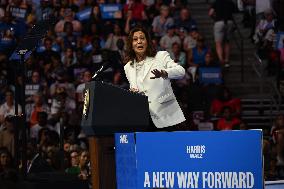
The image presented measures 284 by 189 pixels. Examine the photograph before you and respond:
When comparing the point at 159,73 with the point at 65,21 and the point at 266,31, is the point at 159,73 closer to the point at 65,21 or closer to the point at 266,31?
the point at 266,31

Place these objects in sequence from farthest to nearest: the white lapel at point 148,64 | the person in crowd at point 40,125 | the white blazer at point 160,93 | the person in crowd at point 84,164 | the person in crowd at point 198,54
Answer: the person in crowd at point 198,54, the person in crowd at point 40,125, the person in crowd at point 84,164, the white lapel at point 148,64, the white blazer at point 160,93

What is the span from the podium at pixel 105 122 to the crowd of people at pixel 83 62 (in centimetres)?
481

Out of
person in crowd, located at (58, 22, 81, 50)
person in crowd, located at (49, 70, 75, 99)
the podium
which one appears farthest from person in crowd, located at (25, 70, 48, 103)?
the podium

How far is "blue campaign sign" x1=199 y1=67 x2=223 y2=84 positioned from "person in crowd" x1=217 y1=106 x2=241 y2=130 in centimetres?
148

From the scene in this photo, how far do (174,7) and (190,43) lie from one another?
6.09 ft

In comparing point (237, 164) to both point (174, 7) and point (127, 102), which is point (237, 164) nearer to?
point (127, 102)

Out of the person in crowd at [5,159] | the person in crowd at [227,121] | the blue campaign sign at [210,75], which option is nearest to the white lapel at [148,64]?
the person in crowd at [5,159]

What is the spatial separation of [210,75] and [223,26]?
1.94m

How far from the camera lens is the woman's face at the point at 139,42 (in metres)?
6.25

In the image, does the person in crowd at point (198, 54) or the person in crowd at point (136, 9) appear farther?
the person in crowd at point (136, 9)

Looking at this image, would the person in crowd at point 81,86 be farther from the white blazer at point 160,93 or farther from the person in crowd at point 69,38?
the white blazer at point 160,93

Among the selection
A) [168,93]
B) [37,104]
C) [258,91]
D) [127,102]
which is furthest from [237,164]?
[258,91]

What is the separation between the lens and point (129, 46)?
20.9 feet

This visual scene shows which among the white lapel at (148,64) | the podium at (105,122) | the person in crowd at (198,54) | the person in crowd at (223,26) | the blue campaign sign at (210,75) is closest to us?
the podium at (105,122)
